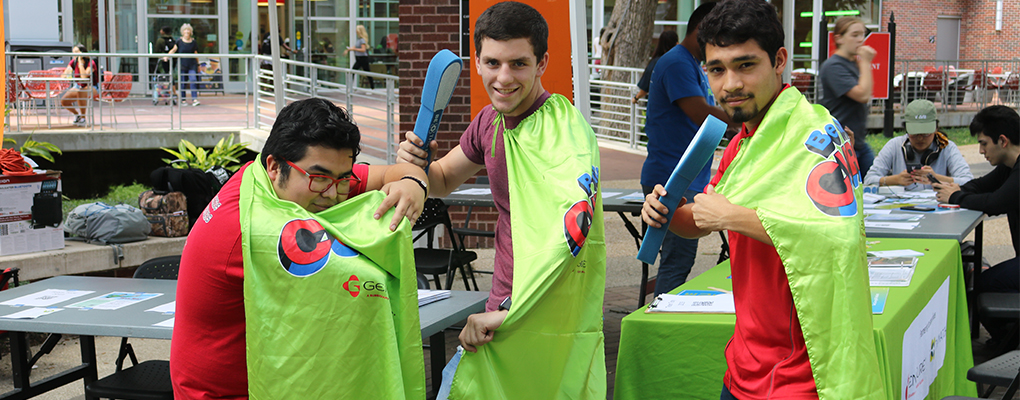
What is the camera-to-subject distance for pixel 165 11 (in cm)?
2012

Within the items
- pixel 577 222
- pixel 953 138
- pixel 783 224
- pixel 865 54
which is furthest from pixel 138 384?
pixel 953 138

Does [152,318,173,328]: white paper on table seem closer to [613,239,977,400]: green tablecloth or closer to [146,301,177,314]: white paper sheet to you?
[146,301,177,314]: white paper sheet

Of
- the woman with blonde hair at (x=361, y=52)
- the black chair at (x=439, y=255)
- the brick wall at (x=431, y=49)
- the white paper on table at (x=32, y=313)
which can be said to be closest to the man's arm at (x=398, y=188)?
the white paper on table at (x=32, y=313)

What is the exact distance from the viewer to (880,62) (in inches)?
581

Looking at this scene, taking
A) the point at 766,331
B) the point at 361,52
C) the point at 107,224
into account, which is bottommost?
the point at 107,224

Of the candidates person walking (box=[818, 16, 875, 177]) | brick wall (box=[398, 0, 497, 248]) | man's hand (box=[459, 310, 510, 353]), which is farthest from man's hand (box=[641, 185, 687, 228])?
brick wall (box=[398, 0, 497, 248])

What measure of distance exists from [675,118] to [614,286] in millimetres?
2540

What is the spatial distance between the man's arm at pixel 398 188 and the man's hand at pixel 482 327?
0.33 meters

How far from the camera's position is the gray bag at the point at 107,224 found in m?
6.57

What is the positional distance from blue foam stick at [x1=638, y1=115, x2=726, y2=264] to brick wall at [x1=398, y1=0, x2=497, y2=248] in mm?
6066

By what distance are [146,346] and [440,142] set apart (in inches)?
134

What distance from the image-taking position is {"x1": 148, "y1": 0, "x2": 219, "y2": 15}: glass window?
20.1 m

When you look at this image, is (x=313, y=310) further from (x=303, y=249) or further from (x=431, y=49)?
(x=431, y=49)

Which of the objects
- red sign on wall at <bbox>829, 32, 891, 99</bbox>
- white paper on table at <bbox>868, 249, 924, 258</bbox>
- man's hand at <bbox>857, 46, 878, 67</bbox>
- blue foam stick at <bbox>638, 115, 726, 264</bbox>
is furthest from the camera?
red sign on wall at <bbox>829, 32, 891, 99</bbox>
